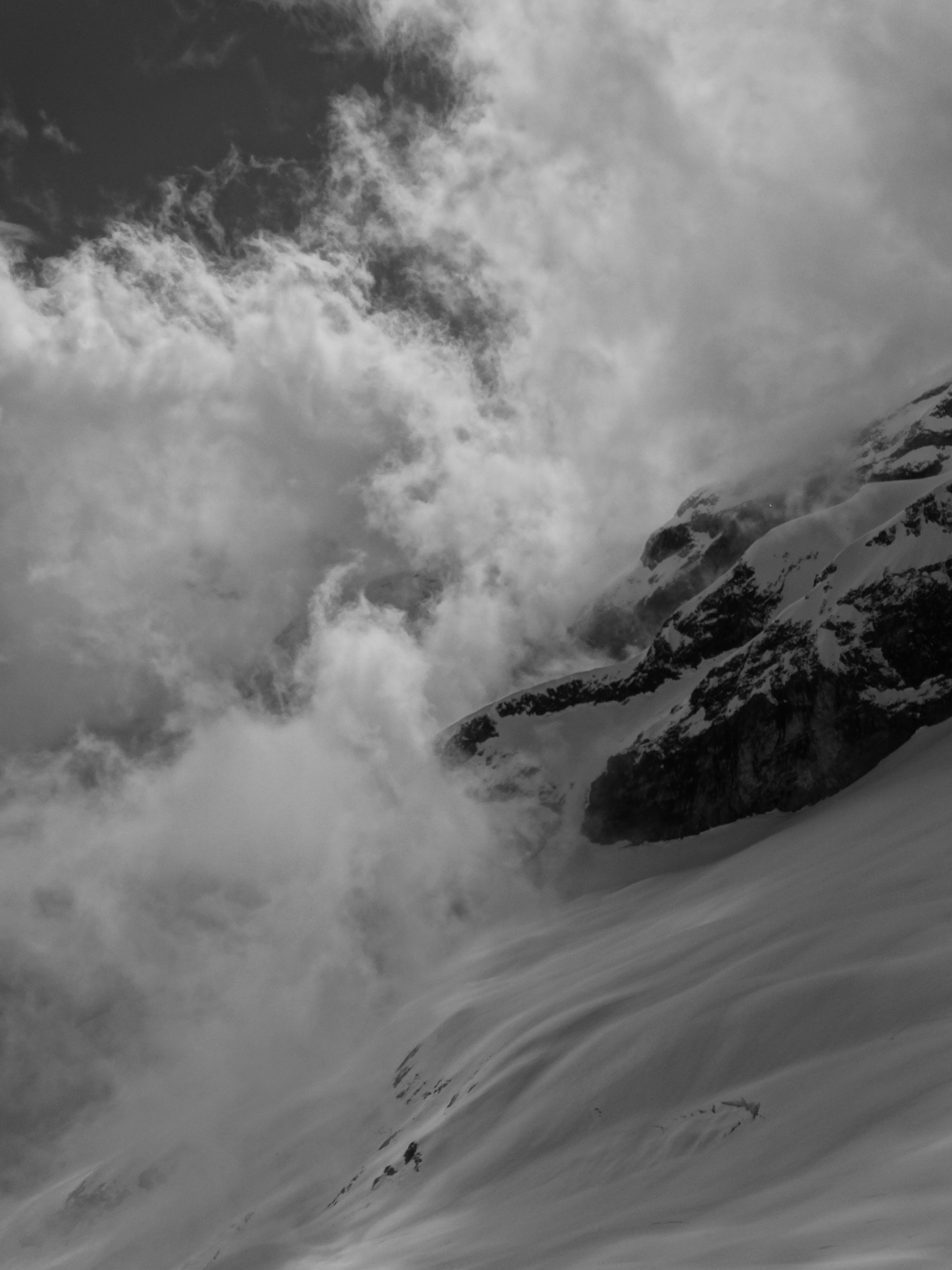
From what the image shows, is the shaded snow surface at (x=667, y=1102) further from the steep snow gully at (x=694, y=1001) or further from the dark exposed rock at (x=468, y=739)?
the dark exposed rock at (x=468, y=739)

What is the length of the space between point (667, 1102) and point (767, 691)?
56.1m

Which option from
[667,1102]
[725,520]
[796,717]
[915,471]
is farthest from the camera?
[725,520]

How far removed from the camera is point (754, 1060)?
3388 centimetres

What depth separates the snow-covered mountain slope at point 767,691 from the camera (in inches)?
3196

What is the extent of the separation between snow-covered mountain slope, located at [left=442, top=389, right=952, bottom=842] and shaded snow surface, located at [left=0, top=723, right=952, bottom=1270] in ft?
12.8

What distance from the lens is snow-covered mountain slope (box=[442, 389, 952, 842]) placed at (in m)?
81.2

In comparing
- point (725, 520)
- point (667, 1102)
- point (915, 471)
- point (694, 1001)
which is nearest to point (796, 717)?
point (915, 471)

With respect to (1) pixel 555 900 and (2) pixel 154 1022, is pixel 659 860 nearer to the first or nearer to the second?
(1) pixel 555 900

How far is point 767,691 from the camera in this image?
87.6 meters

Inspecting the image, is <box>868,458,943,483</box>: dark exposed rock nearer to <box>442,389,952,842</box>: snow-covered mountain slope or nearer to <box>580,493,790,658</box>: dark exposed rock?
<box>442,389,952,842</box>: snow-covered mountain slope

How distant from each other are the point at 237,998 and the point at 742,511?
78.5 m

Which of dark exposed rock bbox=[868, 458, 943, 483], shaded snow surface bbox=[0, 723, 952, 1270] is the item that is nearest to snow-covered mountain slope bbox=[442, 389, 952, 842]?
dark exposed rock bbox=[868, 458, 943, 483]

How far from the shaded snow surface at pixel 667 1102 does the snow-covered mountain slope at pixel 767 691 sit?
3915mm

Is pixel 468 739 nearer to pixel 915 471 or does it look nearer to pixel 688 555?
pixel 688 555
